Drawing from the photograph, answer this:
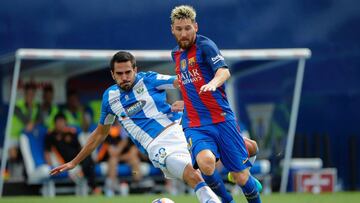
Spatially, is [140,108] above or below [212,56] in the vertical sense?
below

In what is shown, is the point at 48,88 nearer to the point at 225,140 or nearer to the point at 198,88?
the point at 198,88

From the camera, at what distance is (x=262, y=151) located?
19016mm

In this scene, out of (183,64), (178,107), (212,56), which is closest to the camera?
(212,56)

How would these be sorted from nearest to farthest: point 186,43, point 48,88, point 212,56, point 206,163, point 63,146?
point 206,163
point 212,56
point 186,43
point 63,146
point 48,88

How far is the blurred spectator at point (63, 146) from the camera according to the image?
17719mm

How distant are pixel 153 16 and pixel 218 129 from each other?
9.89 metres

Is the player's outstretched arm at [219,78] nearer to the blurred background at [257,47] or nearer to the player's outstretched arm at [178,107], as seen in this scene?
the player's outstretched arm at [178,107]

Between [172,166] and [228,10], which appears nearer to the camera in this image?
[172,166]

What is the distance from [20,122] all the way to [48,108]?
649 millimetres

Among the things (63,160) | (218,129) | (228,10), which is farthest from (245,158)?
(228,10)

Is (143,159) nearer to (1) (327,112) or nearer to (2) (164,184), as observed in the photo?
(2) (164,184)

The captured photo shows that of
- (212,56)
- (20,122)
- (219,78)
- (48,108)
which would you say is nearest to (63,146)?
(20,122)

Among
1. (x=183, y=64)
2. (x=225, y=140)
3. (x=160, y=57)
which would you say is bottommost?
(x=225, y=140)

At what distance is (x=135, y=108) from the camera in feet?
33.5
